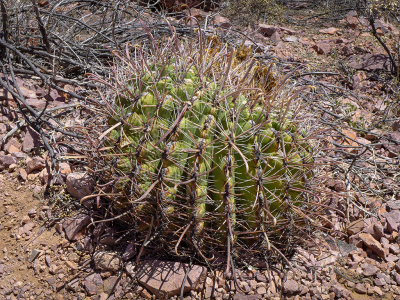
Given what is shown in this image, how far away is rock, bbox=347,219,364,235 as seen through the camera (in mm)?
2326

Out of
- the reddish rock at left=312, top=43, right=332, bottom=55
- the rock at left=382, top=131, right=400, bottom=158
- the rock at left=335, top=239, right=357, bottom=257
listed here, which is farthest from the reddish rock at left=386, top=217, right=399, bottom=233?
the reddish rock at left=312, top=43, right=332, bottom=55

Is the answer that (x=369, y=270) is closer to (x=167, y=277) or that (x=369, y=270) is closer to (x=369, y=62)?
(x=167, y=277)

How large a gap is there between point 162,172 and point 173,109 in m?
0.33

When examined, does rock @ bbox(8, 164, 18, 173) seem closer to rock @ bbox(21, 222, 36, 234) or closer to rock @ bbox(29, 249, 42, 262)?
rock @ bbox(21, 222, 36, 234)

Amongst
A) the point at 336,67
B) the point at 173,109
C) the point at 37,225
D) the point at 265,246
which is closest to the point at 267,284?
the point at 265,246

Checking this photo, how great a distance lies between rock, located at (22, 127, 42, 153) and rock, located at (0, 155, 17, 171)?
0.39 ft

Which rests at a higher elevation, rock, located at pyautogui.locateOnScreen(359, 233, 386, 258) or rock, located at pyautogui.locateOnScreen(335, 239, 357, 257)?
rock, located at pyautogui.locateOnScreen(359, 233, 386, 258)

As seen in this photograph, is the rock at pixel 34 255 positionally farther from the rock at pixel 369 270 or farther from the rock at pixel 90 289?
the rock at pixel 369 270

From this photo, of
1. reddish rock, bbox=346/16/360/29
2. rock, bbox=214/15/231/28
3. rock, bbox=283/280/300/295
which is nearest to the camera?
rock, bbox=283/280/300/295

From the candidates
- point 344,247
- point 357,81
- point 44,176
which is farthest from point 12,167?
point 357,81

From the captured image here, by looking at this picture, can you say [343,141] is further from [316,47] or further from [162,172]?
[316,47]

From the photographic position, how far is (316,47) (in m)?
4.75

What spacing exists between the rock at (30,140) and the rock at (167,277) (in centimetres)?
133

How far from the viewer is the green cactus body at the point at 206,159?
1.64 m
